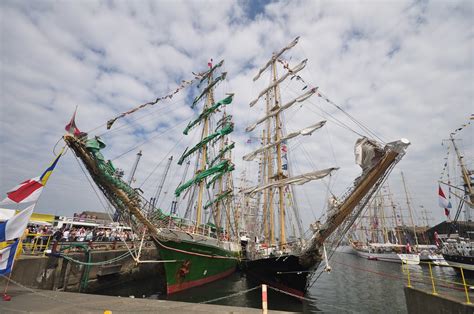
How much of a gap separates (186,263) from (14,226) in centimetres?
944

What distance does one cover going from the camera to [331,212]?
38.9 ft

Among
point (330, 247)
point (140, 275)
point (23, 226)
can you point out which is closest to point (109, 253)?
point (140, 275)

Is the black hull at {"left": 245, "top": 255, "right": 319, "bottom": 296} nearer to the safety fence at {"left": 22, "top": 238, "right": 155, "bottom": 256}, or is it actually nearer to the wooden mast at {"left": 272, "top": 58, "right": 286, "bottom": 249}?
the wooden mast at {"left": 272, "top": 58, "right": 286, "bottom": 249}

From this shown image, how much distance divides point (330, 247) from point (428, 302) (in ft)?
21.1

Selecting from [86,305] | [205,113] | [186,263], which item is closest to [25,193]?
[86,305]

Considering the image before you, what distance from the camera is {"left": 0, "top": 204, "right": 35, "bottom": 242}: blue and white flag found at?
722 cm

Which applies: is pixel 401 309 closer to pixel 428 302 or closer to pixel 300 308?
pixel 300 308

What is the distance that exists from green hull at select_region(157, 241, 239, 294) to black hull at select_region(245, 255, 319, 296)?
155 inches

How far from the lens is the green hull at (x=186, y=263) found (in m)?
13.9

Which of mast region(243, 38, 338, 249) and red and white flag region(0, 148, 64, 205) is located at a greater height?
mast region(243, 38, 338, 249)

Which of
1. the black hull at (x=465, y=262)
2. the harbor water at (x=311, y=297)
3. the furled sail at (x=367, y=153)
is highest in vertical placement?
the furled sail at (x=367, y=153)

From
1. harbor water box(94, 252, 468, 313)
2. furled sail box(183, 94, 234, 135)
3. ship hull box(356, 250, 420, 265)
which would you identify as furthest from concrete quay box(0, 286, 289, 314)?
ship hull box(356, 250, 420, 265)

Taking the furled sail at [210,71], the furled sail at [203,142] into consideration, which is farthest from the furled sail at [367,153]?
the furled sail at [210,71]

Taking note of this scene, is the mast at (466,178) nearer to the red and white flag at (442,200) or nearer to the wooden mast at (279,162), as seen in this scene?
the red and white flag at (442,200)
